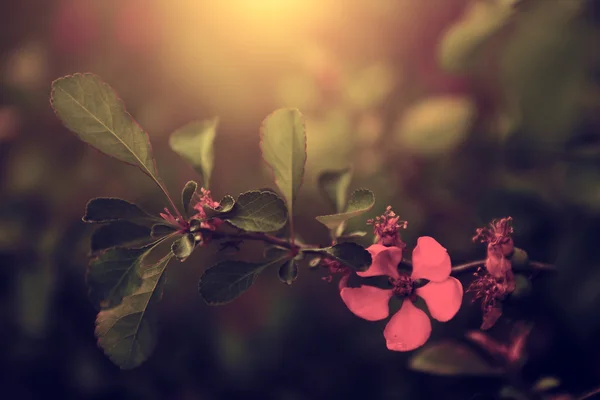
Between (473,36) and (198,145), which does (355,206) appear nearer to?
(198,145)

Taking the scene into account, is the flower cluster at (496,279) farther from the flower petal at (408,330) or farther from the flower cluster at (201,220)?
the flower cluster at (201,220)

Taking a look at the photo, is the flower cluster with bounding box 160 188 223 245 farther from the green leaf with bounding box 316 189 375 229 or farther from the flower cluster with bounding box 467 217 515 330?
the flower cluster with bounding box 467 217 515 330

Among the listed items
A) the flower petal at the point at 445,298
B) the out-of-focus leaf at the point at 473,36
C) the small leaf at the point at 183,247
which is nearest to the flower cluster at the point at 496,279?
the flower petal at the point at 445,298

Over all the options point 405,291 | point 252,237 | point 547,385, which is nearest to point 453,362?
point 547,385

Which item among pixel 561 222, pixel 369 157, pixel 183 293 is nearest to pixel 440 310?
pixel 561 222

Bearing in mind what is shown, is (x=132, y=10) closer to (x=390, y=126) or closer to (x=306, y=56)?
(x=306, y=56)

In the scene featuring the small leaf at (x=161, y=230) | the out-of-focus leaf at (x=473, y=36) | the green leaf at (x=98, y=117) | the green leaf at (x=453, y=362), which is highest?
the out-of-focus leaf at (x=473, y=36)
